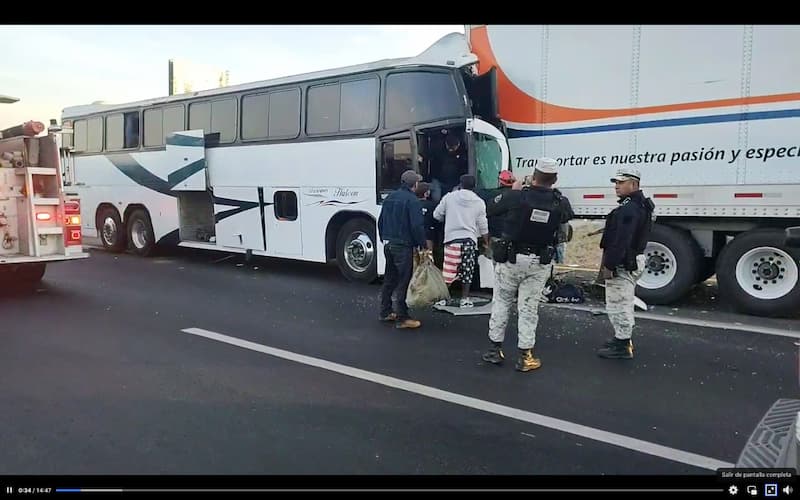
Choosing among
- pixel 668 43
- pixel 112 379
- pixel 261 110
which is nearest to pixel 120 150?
pixel 261 110

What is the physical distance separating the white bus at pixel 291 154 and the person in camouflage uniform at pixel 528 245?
11.5 ft

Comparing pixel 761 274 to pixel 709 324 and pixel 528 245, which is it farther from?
pixel 528 245

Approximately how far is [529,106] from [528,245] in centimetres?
436

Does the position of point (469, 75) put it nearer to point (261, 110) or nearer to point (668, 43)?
point (668, 43)

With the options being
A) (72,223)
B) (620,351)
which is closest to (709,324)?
(620,351)

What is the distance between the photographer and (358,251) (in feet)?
32.6

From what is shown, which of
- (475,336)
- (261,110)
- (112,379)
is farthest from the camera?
(261,110)

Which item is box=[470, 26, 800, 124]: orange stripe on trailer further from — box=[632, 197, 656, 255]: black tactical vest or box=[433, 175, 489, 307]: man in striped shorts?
box=[632, 197, 656, 255]: black tactical vest

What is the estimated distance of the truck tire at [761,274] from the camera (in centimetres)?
740

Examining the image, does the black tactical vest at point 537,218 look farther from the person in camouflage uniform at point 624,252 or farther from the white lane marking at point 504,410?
the white lane marking at point 504,410

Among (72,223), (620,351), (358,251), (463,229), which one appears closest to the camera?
(620,351)

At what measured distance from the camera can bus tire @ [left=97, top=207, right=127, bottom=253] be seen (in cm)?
1427
